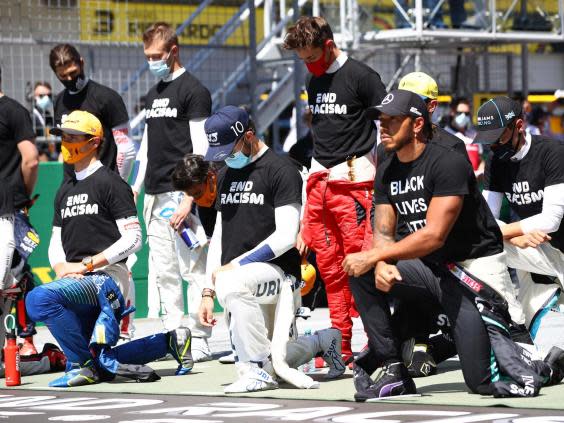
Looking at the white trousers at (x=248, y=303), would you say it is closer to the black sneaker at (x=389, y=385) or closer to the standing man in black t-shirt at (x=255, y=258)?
the standing man in black t-shirt at (x=255, y=258)

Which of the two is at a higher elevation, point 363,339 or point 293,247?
point 293,247

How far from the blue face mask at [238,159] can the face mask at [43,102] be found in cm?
547

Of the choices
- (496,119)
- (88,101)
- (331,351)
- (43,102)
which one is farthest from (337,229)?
(43,102)

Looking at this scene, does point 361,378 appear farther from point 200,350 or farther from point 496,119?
point 200,350

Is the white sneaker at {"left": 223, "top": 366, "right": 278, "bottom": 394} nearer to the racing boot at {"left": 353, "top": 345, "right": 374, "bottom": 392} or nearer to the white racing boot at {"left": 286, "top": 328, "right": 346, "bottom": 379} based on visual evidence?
the white racing boot at {"left": 286, "top": 328, "right": 346, "bottom": 379}

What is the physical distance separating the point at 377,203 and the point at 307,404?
1196 mm

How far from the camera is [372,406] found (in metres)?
7.54

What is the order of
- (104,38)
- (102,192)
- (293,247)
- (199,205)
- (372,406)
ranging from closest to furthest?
(372,406) → (293,247) → (102,192) → (199,205) → (104,38)

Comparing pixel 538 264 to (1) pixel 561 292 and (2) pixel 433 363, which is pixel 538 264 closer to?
(1) pixel 561 292

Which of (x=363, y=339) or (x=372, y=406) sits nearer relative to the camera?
(x=372, y=406)

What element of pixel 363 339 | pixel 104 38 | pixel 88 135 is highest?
pixel 104 38

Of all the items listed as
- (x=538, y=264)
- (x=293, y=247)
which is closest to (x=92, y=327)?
(x=293, y=247)

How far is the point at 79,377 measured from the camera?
9.10m

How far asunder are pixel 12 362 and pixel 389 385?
2.78 m
